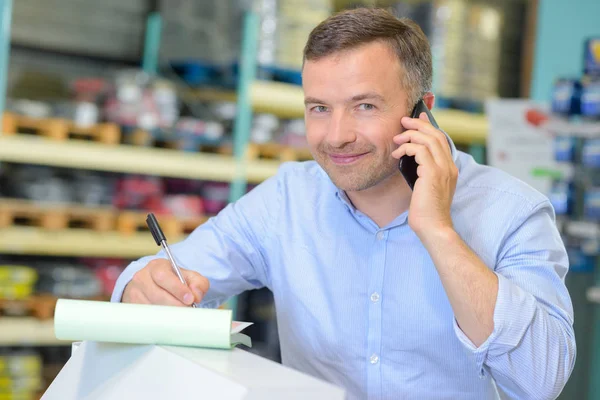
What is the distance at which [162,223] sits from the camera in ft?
14.7

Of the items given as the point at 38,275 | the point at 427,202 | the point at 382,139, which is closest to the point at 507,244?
the point at 427,202

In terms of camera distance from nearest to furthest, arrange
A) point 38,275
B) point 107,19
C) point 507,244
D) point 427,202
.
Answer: point 427,202
point 507,244
point 38,275
point 107,19

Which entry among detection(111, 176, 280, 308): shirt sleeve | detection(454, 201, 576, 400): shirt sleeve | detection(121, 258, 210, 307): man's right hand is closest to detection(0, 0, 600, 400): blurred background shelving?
detection(111, 176, 280, 308): shirt sleeve

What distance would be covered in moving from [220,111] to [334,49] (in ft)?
9.98

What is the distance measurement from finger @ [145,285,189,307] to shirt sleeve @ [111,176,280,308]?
312mm

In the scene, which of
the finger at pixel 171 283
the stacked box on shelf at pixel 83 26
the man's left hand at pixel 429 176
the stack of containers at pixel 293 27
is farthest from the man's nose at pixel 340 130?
the stacked box on shelf at pixel 83 26

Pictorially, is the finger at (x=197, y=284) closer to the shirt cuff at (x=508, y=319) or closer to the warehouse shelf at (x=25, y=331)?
the shirt cuff at (x=508, y=319)

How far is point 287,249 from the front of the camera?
1965 millimetres

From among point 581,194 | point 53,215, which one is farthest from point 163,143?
point 581,194

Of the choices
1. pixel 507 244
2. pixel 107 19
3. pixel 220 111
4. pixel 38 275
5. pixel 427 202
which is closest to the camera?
pixel 427 202

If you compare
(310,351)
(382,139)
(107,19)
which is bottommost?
(310,351)

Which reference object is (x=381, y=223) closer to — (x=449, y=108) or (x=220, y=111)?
(x=220, y=111)

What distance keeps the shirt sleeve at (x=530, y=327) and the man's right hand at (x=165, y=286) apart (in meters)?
0.55

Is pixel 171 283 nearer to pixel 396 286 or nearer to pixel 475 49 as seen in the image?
pixel 396 286
